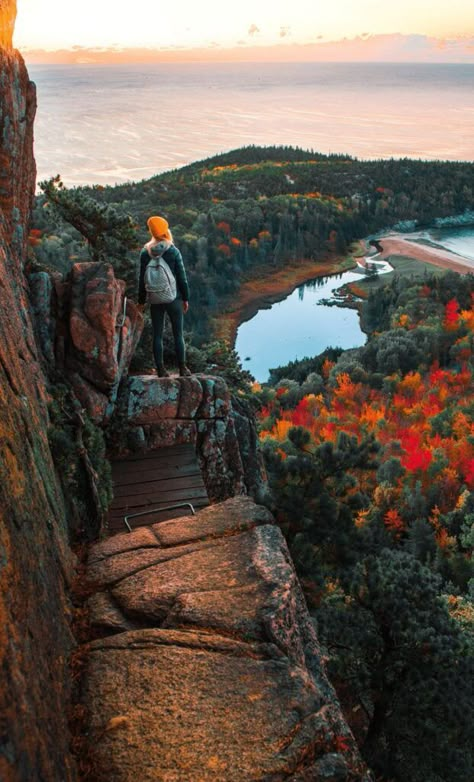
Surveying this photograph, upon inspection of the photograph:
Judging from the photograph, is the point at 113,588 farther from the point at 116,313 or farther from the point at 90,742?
the point at 116,313

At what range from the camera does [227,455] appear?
35.2 ft

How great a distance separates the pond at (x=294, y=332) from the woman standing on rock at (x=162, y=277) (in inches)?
1680

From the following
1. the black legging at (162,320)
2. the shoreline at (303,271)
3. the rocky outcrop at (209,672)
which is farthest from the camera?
the shoreline at (303,271)

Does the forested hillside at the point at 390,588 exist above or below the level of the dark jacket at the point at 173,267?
below

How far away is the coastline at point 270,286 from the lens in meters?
69.6

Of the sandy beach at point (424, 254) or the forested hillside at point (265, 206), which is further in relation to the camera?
the sandy beach at point (424, 254)

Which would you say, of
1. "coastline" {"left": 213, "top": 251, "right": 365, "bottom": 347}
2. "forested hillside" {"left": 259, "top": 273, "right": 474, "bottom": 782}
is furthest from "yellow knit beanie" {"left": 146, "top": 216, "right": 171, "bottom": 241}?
"coastline" {"left": 213, "top": 251, "right": 365, "bottom": 347}

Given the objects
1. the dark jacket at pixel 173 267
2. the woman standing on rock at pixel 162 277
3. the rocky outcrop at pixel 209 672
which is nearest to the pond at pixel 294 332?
the woman standing on rock at pixel 162 277

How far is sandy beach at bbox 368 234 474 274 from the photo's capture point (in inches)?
3442

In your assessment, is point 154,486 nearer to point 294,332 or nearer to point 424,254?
point 294,332

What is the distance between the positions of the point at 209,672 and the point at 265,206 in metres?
102

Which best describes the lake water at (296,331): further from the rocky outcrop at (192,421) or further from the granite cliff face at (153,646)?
the granite cliff face at (153,646)

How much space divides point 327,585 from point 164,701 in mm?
12294

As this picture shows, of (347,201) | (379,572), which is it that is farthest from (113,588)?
(347,201)
